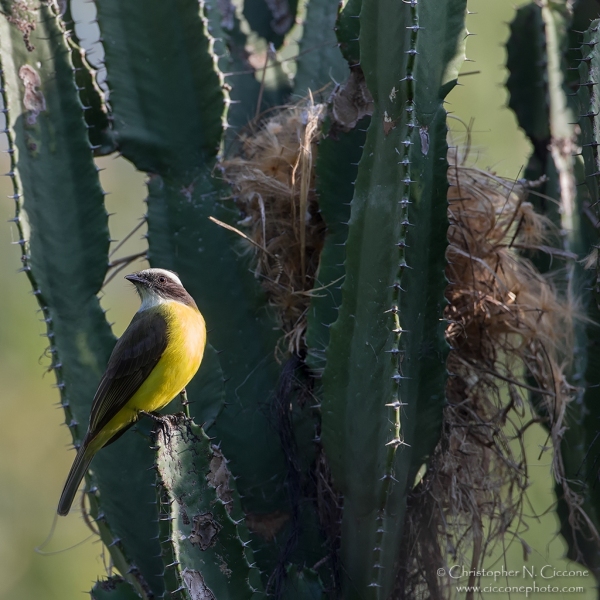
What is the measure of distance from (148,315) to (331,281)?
2.86 ft

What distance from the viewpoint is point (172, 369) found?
11.0 ft

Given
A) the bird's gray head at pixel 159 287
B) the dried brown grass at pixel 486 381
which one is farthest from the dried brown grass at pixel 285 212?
the dried brown grass at pixel 486 381

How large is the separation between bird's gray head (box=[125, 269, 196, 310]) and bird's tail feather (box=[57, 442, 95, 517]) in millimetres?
720

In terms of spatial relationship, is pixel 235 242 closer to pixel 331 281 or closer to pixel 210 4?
pixel 331 281

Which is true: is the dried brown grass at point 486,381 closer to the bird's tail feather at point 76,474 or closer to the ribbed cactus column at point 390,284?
the ribbed cactus column at point 390,284

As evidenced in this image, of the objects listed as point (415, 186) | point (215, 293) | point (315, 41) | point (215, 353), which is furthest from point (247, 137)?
point (415, 186)

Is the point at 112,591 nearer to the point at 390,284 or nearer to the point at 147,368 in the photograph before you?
the point at 147,368

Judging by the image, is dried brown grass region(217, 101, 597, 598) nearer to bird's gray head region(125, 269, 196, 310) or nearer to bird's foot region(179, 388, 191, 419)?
bird's gray head region(125, 269, 196, 310)

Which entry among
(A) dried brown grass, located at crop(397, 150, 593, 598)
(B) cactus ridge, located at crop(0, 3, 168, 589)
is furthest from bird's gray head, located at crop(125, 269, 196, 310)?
(A) dried brown grass, located at crop(397, 150, 593, 598)

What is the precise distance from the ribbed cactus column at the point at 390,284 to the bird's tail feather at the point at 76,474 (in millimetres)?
929

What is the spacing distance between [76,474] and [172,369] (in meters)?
0.53

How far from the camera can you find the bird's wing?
3273 millimetres

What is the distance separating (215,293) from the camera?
3549mm

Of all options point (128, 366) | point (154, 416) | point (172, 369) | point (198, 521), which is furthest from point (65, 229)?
point (198, 521)
